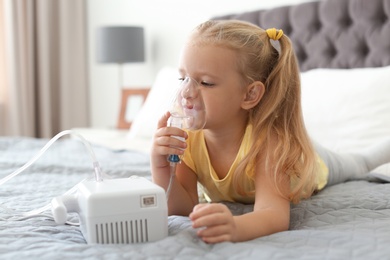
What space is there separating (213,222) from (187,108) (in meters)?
0.30

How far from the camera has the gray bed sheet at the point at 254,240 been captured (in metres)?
0.83

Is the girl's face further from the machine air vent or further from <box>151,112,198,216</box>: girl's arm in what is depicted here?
the machine air vent

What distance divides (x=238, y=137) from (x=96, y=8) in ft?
10.9

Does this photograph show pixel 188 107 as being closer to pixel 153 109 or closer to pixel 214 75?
pixel 214 75

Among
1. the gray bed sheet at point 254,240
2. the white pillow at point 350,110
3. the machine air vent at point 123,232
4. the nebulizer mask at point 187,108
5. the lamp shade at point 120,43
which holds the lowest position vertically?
the gray bed sheet at point 254,240

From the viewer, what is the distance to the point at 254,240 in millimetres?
939

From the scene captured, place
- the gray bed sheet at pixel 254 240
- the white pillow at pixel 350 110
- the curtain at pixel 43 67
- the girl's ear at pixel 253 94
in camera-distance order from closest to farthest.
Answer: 1. the gray bed sheet at pixel 254 240
2. the girl's ear at pixel 253 94
3. the white pillow at pixel 350 110
4. the curtain at pixel 43 67

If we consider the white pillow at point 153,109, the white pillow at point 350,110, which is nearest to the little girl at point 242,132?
the white pillow at point 350,110

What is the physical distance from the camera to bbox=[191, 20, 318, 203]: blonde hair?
1142mm

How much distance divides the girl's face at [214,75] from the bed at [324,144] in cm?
24

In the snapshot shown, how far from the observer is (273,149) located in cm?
113

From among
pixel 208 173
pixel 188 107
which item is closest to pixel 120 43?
pixel 208 173

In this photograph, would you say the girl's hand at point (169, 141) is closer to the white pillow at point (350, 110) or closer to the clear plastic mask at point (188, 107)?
the clear plastic mask at point (188, 107)

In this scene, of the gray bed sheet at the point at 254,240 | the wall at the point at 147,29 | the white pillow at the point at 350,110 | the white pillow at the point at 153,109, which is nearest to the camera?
the gray bed sheet at the point at 254,240
